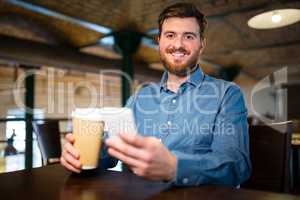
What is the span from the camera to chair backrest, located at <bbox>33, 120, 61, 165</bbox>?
225 centimetres

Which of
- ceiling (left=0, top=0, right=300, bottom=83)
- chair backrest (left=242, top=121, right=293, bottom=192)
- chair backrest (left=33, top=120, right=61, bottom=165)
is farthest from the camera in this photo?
ceiling (left=0, top=0, right=300, bottom=83)

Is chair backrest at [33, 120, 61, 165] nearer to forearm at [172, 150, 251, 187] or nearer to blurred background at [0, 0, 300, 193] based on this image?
blurred background at [0, 0, 300, 193]

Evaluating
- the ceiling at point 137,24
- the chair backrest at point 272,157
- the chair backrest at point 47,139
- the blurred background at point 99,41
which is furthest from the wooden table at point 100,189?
the ceiling at point 137,24

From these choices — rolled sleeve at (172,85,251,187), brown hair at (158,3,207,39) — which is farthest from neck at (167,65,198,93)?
rolled sleeve at (172,85,251,187)

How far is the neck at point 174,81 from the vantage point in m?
1.48

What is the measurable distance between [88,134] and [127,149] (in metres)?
0.18

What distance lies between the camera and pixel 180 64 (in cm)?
141

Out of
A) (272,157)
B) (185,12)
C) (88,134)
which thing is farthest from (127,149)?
(185,12)

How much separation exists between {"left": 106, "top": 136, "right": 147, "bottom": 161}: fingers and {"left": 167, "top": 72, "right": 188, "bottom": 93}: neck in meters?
0.80

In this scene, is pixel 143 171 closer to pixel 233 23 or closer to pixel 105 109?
pixel 105 109

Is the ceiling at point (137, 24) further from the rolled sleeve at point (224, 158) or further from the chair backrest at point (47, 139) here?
the rolled sleeve at point (224, 158)

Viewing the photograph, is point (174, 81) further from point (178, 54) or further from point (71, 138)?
point (71, 138)

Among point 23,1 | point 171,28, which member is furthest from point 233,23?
point 171,28

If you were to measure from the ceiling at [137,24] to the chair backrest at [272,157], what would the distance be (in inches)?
123
